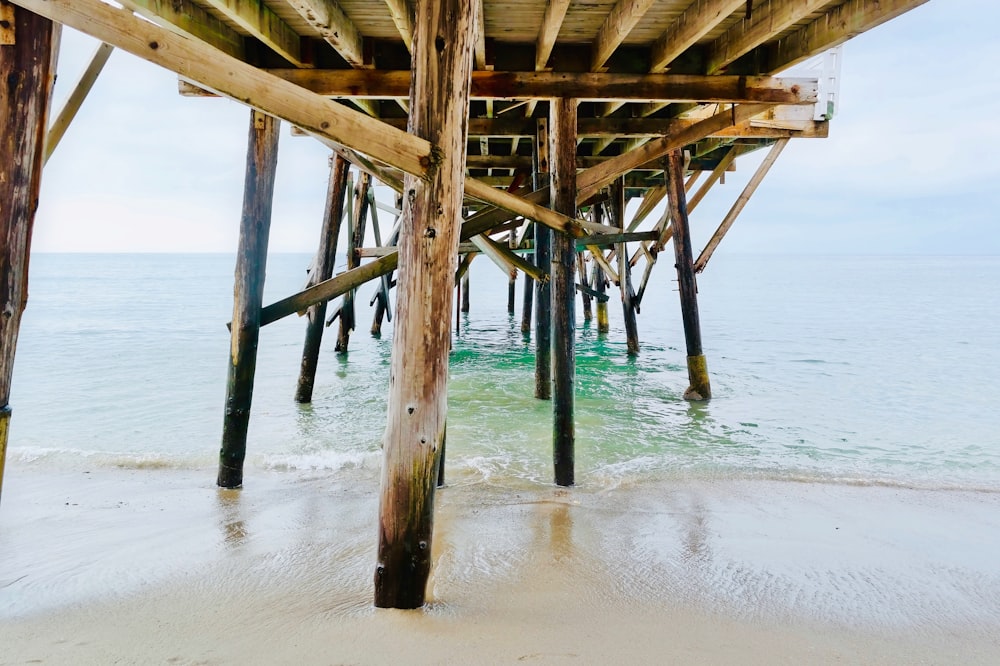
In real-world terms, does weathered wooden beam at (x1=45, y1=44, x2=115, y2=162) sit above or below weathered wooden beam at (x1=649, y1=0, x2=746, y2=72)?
below

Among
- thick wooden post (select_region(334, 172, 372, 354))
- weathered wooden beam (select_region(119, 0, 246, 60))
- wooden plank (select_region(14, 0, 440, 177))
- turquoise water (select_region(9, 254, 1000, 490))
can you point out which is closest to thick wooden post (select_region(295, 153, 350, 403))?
thick wooden post (select_region(334, 172, 372, 354))

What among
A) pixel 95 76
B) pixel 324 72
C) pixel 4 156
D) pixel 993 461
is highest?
pixel 324 72

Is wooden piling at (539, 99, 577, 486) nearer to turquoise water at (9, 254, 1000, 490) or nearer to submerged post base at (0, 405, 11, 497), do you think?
turquoise water at (9, 254, 1000, 490)

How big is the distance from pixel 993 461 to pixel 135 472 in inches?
272

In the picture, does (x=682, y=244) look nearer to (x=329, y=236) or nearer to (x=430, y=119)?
(x=329, y=236)

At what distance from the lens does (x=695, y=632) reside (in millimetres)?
2283

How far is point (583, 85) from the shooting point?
444 centimetres

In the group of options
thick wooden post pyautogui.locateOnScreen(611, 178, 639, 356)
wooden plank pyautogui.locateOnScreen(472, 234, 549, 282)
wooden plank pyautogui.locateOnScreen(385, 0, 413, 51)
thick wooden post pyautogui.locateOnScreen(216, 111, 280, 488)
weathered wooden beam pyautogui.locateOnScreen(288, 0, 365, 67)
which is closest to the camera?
weathered wooden beam pyautogui.locateOnScreen(288, 0, 365, 67)

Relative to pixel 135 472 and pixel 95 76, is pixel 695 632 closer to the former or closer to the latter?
pixel 95 76

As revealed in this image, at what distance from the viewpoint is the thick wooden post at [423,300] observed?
2289mm

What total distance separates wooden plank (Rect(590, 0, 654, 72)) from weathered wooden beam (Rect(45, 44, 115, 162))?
8.46 ft

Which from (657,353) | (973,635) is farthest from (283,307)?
(657,353)

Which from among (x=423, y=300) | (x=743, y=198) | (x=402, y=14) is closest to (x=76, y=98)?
(x=402, y=14)

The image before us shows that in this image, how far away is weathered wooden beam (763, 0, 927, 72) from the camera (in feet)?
10.8
